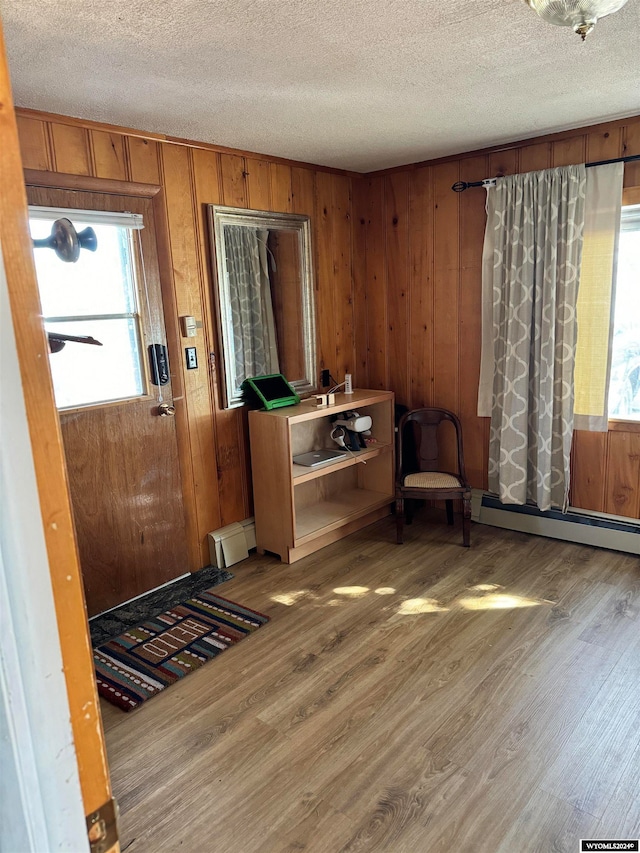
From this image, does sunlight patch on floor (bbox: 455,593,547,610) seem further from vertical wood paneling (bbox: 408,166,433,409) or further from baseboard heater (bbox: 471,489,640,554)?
vertical wood paneling (bbox: 408,166,433,409)

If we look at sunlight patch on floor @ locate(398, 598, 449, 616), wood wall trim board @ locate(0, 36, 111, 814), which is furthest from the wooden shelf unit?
wood wall trim board @ locate(0, 36, 111, 814)

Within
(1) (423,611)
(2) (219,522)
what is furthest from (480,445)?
(2) (219,522)

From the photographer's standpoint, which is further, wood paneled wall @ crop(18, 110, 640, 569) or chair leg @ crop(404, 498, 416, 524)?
chair leg @ crop(404, 498, 416, 524)

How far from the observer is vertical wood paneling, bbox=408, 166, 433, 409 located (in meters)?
4.07

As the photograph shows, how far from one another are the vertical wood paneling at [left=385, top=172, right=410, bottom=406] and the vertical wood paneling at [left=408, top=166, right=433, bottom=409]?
0.14 ft

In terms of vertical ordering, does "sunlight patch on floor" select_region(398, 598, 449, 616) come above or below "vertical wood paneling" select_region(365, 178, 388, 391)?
below

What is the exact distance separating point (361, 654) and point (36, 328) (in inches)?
94.1

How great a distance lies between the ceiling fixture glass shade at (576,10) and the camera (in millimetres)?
1547

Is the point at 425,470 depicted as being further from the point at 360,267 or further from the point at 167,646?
the point at 167,646

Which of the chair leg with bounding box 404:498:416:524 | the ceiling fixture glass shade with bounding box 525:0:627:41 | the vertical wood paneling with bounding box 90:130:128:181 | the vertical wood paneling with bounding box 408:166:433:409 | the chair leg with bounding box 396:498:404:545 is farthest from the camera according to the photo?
the chair leg with bounding box 404:498:416:524

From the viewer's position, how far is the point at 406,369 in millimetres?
4371

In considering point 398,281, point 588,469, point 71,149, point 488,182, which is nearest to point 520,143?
point 488,182

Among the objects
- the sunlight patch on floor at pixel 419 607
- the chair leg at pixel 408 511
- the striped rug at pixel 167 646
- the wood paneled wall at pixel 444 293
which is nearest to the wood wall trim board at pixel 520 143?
the wood paneled wall at pixel 444 293

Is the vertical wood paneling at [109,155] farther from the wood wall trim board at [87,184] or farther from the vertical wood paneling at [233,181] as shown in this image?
the vertical wood paneling at [233,181]
